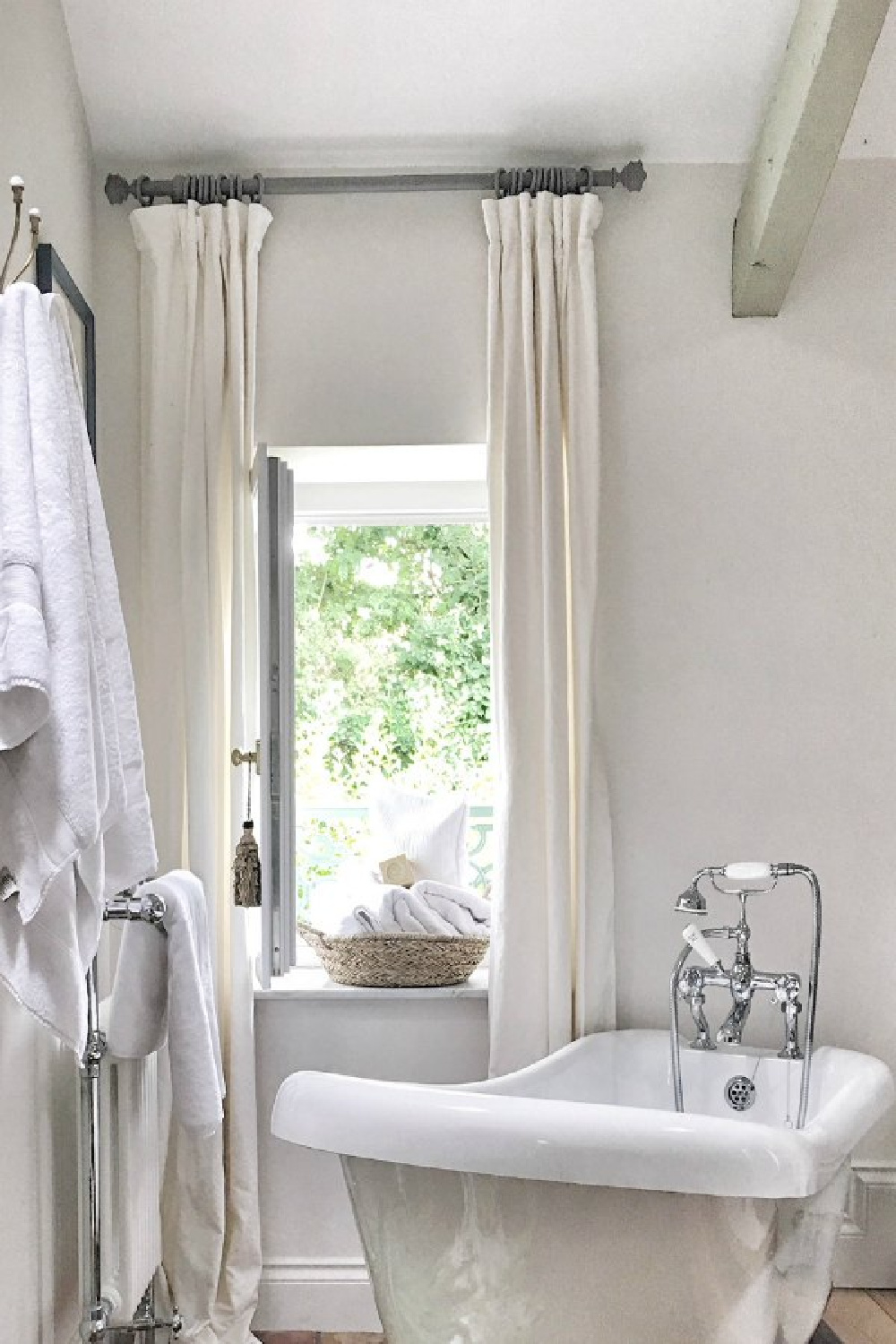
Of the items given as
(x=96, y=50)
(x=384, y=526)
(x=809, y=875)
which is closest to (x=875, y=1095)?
(x=809, y=875)

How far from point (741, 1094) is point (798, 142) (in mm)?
1923

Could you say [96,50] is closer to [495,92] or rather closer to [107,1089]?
[495,92]

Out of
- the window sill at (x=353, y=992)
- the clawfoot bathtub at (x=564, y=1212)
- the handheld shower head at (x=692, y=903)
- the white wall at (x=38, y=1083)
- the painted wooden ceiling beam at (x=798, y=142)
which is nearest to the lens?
the clawfoot bathtub at (x=564, y=1212)

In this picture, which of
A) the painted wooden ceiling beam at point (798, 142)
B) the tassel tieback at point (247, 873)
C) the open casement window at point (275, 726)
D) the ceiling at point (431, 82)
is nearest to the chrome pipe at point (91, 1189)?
the tassel tieback at point (247, 873)

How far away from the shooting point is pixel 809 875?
286 centimetres

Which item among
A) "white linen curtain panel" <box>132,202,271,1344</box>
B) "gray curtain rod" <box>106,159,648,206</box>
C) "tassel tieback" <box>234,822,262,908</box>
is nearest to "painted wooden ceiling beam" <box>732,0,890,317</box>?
"gray curtain rod" <box>106,159,648,206</box>

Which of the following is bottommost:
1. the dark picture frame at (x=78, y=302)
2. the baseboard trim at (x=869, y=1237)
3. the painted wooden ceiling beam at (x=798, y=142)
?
the baseboard trim at (x=869, y=1237)

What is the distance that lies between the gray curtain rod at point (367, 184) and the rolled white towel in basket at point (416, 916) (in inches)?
63.0

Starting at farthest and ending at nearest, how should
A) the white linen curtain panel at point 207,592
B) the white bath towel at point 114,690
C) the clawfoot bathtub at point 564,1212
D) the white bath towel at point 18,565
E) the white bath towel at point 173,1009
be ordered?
the white linen curtain panel at point 207,592
the white bath towel at point 173,1009
the clawfoot bathtub at point 564,1212
the white bath towel at point 114,690
the white bath towel at point 18,565

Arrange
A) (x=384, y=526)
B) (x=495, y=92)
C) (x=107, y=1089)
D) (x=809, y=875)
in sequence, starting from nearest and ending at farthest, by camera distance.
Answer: (x=107, y=1089) < (x=809, y=875) < (x=495, y=92) < (x=384, y=526)

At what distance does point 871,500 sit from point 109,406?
1.77 m

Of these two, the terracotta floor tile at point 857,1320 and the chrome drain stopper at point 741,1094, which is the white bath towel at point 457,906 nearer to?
the chrome drain stopper at point 741,1094

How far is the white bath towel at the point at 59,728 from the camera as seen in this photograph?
172 cm

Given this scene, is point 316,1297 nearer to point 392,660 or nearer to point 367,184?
point 392,660
